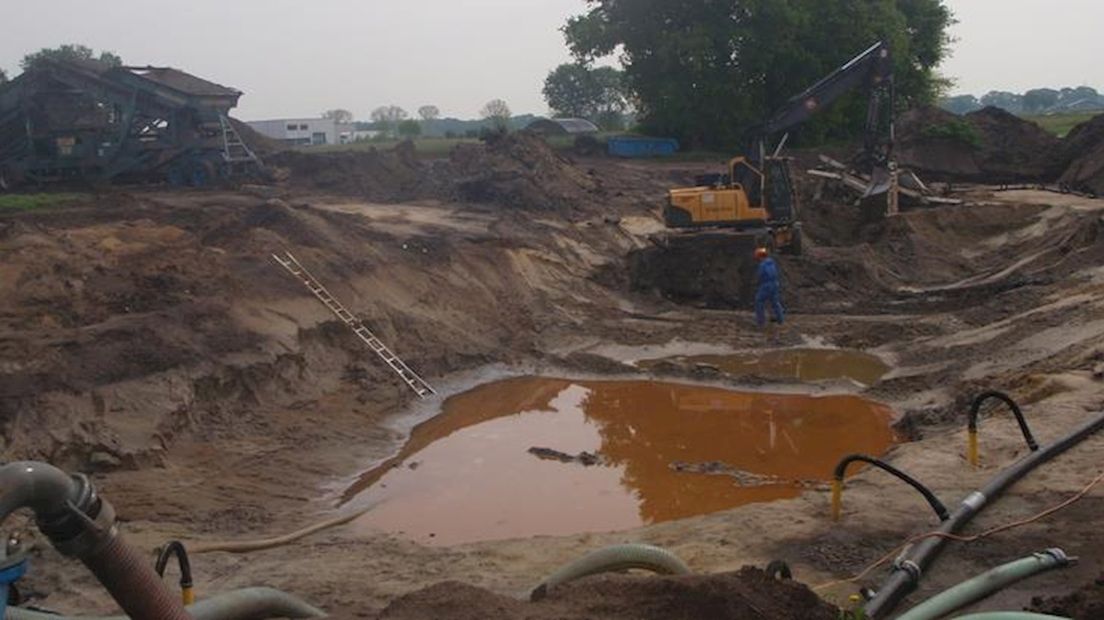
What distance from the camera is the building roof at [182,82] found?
1096 inches

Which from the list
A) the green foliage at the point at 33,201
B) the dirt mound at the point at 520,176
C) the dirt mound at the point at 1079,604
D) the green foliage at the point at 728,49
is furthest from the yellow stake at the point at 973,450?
the green foliage at the point at 728,49

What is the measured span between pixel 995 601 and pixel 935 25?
47.0m

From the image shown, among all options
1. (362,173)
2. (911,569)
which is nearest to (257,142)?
(362,173)

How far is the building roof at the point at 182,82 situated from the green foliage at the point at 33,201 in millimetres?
4299

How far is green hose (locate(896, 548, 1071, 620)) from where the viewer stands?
5.73 m

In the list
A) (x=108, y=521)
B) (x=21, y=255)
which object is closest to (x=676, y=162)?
(x=21, y=255)

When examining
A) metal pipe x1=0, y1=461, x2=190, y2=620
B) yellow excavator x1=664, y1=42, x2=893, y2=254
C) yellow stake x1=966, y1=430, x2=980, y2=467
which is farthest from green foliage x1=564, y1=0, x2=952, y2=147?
metal pipe x1=0, y1=461, x2=190, y2=620

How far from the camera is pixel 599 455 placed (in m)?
13.4

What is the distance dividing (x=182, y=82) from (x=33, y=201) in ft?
21.3

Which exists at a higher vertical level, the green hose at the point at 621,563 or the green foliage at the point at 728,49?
the green foliage at the point at 728,49

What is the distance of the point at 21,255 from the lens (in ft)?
51.0

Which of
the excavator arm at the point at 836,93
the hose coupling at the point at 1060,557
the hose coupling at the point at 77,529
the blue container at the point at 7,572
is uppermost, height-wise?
the excavator arm at the point at 836,93

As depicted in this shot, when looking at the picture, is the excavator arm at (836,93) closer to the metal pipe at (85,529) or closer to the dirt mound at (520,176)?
the dirt mound at (520,176)

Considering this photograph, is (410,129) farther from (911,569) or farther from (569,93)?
(911,569)
